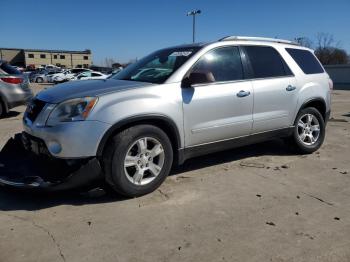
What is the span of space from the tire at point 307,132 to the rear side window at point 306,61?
24.0 inches

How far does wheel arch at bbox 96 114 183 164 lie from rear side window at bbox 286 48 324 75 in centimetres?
253

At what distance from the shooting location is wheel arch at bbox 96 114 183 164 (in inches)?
143

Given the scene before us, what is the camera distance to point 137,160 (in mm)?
3893

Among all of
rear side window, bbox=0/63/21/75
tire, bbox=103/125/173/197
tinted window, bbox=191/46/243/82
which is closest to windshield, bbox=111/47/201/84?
tinted window, bbox=191/46/243/82

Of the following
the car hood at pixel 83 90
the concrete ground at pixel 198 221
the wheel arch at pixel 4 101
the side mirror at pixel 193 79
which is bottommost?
the concrete ground at pixel 198 221

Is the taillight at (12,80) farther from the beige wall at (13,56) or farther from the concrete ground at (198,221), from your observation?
the beige wall at (13,56)

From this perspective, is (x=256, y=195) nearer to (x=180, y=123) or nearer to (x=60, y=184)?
(x=180, y=123)

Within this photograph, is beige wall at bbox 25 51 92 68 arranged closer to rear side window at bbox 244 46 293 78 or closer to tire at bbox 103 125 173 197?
rear side window at bbox 244 46 293 78

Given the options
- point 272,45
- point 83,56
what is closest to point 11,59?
point 83,56

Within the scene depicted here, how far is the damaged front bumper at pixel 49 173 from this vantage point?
11.5ft

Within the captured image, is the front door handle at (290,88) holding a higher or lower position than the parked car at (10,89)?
higher

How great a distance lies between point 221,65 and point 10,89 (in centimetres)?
657

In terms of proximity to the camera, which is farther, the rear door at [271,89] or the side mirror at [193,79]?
the rear door at [271,89]

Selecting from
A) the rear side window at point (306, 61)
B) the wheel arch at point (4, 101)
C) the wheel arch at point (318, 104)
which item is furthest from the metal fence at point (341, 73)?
the wheel arch at point (4, 101)
